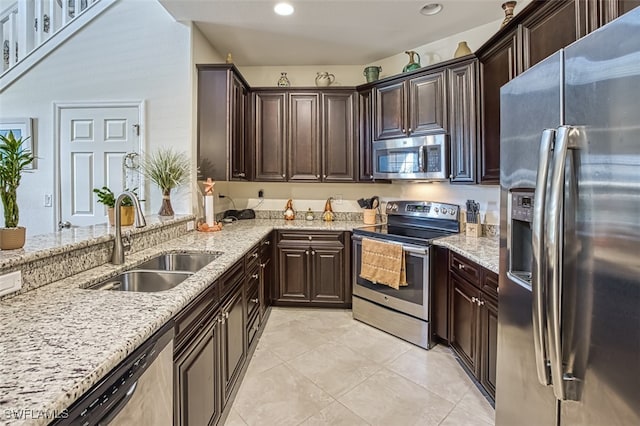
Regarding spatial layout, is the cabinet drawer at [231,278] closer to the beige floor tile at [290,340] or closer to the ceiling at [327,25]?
the beige floor tile at [290,340]

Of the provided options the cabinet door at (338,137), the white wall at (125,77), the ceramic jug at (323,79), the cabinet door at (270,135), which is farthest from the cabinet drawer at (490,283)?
the ceramic jug at (323,79)

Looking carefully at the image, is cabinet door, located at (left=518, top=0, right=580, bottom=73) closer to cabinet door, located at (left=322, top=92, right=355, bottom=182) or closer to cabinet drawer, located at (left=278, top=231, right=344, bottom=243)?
cabinet door, located at (left=322, top=92, right=355, bottom=182)

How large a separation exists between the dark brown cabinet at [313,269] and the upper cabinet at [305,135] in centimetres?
74

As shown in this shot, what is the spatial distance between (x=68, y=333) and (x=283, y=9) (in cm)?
281

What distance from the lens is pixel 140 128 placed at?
3.02 meters

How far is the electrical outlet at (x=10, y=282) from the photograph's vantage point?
3.92 feet

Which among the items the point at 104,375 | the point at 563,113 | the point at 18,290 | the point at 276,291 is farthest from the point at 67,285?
the point at 276,291

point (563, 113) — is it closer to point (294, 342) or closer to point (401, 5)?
point (401, 5)

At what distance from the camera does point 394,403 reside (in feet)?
6.63

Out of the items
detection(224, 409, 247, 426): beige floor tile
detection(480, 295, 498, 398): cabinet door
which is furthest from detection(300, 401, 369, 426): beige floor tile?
detection(480, 295, 498, 398): cabinet door

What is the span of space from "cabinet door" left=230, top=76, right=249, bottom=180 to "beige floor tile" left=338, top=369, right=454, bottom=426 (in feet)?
7.33

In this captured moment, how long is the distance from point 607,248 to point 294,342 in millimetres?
2410

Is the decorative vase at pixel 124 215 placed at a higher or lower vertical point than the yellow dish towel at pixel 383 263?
higher

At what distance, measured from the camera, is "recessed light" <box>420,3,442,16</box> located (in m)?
2.72
